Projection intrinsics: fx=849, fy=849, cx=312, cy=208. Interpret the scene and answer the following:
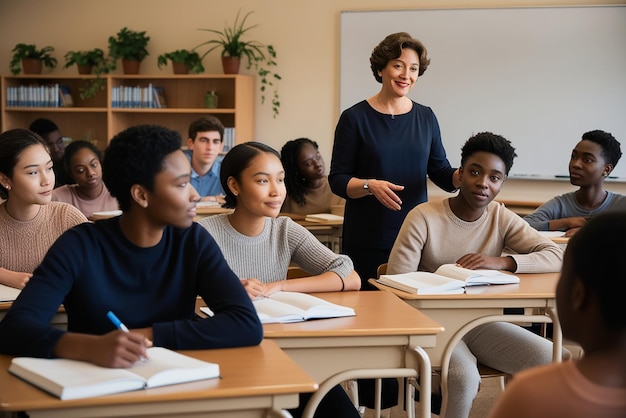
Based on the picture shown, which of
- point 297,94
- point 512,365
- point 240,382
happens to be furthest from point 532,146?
point 240,382

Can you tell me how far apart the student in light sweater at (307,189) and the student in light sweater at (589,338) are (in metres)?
4.33

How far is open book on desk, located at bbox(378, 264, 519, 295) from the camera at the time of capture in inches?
106

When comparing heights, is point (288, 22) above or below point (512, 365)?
above

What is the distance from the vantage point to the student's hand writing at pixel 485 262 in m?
3.06

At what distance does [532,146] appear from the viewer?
268 inches

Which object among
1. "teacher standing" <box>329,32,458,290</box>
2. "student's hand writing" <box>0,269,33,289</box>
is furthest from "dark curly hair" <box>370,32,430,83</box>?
"student's hand writing" <box>0,269,33,289</box>

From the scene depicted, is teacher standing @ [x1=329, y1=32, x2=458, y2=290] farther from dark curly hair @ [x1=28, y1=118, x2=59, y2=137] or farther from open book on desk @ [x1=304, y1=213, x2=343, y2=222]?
dark curly hair @ [x1=28, y1=118, x2=59, y2=137]

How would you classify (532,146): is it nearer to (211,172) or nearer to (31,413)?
(211,172)

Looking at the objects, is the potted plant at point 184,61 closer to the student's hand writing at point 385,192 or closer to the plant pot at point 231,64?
the plant pot at point 231,64

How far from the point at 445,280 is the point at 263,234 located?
0.61m

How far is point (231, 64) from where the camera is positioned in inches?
284

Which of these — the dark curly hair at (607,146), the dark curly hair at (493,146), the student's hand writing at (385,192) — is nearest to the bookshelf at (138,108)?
the dark curly hair at (607,146)

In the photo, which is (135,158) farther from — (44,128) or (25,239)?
(44,128)

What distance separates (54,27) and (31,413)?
6917 mm
